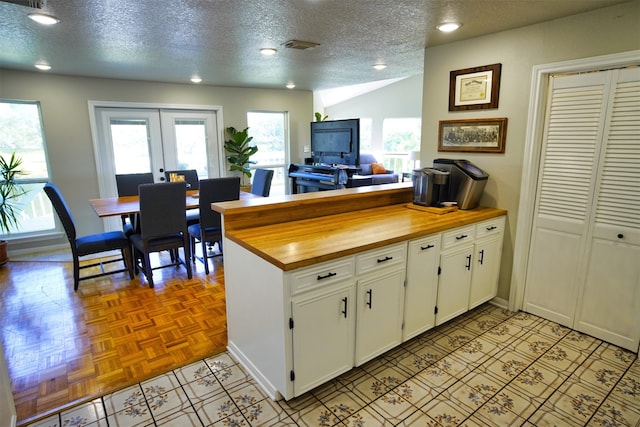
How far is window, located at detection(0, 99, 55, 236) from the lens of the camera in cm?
447

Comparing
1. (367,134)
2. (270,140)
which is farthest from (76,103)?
(367,134)

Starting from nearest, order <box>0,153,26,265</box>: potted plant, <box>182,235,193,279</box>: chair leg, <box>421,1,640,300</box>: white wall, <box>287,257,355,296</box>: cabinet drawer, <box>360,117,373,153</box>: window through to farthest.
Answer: <box>287,257,355,296</box>: cabinet drawer < <box>421,1,640,300</box>: white wall < <box>182,235,193,279</box>: chair leg < <box>0,153,26,265</box>: potted plant < <box>360,117,373,153</box>: window

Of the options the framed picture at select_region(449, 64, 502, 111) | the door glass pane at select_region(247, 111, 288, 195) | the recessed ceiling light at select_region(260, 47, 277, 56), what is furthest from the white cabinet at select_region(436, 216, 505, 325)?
the door glass pane at select_region(247, 111, 288, 195)

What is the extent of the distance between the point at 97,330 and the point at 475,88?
144 inches

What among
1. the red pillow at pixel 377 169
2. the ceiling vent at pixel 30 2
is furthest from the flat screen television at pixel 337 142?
the ceiling vent at pixel 30 2

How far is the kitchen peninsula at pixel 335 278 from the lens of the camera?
6.04ft

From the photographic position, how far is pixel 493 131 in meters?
2.92

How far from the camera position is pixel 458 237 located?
258cm

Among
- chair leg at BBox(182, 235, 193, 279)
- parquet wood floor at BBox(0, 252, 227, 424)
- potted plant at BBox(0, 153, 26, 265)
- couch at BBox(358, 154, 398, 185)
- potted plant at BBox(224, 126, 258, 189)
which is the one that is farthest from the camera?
couch at BBox(358, 154, 398, 185)

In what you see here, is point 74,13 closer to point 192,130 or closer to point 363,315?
point 363,315

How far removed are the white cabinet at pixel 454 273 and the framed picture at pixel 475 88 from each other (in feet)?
3.59

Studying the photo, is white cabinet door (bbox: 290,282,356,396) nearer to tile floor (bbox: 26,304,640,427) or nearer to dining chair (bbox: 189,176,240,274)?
tile floor (bbox: 26,304,640,427)

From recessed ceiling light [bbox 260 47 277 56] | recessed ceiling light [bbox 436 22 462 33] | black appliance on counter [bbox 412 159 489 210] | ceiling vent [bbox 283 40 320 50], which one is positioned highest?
recessed ceiling light [bbox 260 47 277 56]

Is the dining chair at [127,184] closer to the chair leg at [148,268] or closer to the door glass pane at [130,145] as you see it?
the chair leg at [148,268]
